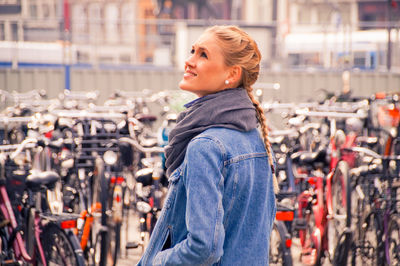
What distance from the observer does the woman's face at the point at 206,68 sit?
2.31 metres

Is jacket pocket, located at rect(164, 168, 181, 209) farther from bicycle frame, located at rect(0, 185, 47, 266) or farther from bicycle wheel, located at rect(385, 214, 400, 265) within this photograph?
bicycle wheel, located at rect(385, 214, 400, 265)

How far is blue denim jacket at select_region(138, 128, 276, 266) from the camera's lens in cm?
208

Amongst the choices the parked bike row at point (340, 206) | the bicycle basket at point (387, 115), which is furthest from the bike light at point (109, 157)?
the bicycle basket at point (387, 115)

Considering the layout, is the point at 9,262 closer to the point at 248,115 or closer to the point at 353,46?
the point at 248,115

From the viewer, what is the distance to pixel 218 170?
2123mm

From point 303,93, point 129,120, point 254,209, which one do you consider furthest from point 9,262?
point 303,93

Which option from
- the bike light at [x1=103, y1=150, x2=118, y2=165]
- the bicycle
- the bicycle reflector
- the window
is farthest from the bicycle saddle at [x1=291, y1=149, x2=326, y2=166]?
the window

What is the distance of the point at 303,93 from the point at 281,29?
329 cm

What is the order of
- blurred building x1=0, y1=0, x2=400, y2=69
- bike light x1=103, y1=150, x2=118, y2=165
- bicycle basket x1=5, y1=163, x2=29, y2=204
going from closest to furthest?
1. bicycle basket x1=5, y1=163, x2=29, y2=204
2. bike light x1=103, y1=150, x2=118, y2=165
3. blurred building x1=0, y1=0, x2=400, y2=69

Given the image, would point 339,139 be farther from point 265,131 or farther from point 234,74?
point 234,74

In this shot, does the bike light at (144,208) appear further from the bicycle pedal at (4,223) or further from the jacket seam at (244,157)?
the jacket seam at (244,157)

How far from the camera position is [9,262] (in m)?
5.18

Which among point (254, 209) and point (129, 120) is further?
point (129, 120)

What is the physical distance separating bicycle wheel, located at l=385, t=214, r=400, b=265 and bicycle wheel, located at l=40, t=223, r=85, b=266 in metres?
2.31
